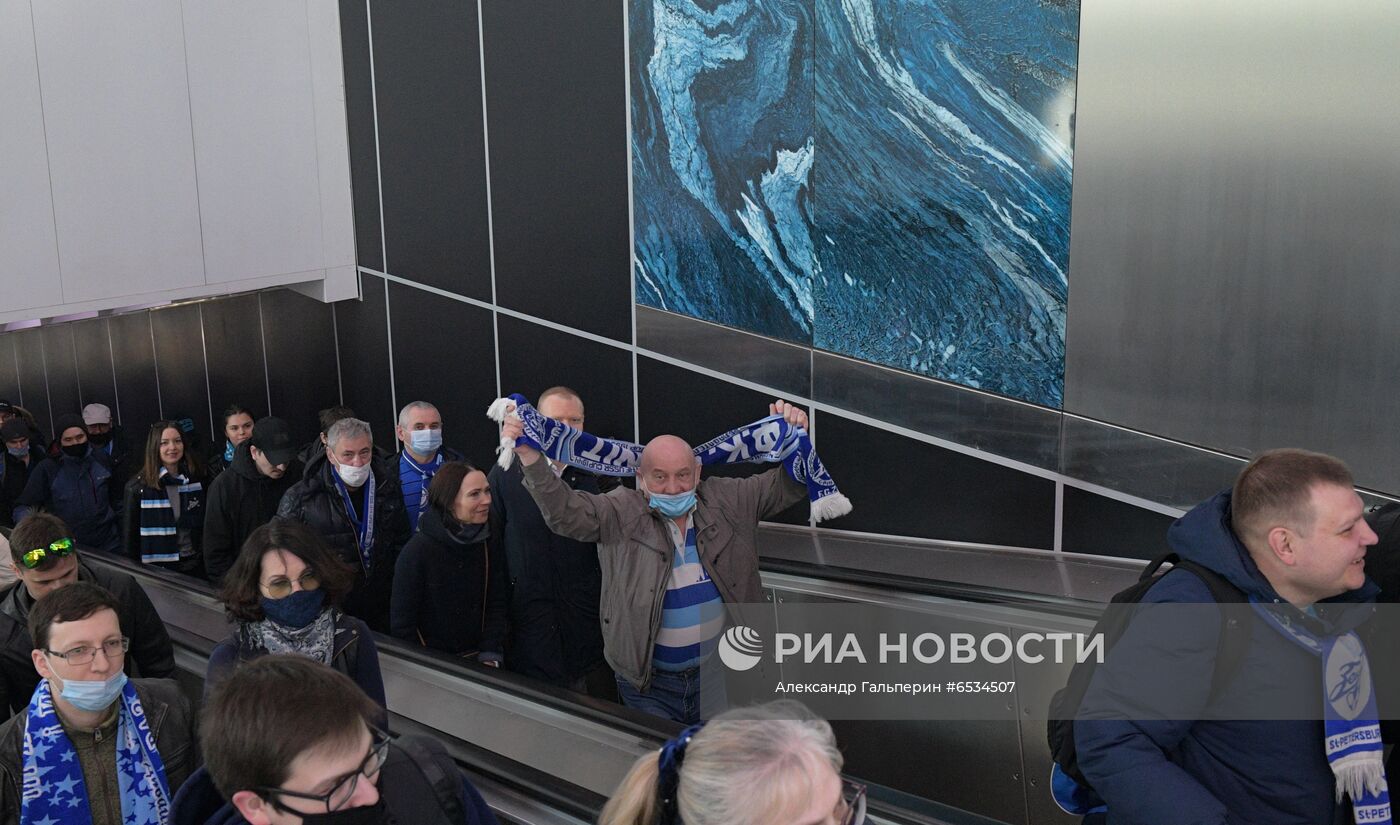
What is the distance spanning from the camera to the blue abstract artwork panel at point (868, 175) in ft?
19.7

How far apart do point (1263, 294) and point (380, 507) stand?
391cm

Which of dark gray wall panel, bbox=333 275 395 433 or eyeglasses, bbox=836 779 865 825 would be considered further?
dark gray wall panel, bbox=333 275 395 433

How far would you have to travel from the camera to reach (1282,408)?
513 cm

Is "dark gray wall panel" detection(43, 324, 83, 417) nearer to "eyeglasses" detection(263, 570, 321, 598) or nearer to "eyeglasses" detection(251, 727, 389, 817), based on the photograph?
"eyeglasses" detection(263, 570, 321, 598)

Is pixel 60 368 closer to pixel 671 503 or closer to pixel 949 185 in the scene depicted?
pixel 949 185

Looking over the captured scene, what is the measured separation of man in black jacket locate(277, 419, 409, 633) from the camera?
17.8 ft

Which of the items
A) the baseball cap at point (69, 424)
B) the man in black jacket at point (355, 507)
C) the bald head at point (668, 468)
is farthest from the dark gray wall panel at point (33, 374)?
the bald head at point (668, 468)

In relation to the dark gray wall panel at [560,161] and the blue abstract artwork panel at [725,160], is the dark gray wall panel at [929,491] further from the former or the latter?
the dark gray wall panel at [560,161]

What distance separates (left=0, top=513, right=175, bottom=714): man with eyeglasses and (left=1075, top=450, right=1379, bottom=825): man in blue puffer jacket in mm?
3104

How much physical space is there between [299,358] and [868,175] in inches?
292

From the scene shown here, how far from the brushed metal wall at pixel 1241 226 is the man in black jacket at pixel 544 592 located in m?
2.55

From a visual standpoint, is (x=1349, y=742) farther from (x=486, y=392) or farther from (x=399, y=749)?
(x=486, y=392)

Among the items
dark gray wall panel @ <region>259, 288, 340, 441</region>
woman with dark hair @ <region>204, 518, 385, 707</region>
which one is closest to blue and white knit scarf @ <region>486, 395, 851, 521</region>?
woman with dark hair @ <region>204, 518, 385, 707</region>

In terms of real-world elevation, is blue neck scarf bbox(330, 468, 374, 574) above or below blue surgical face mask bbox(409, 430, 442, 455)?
below
